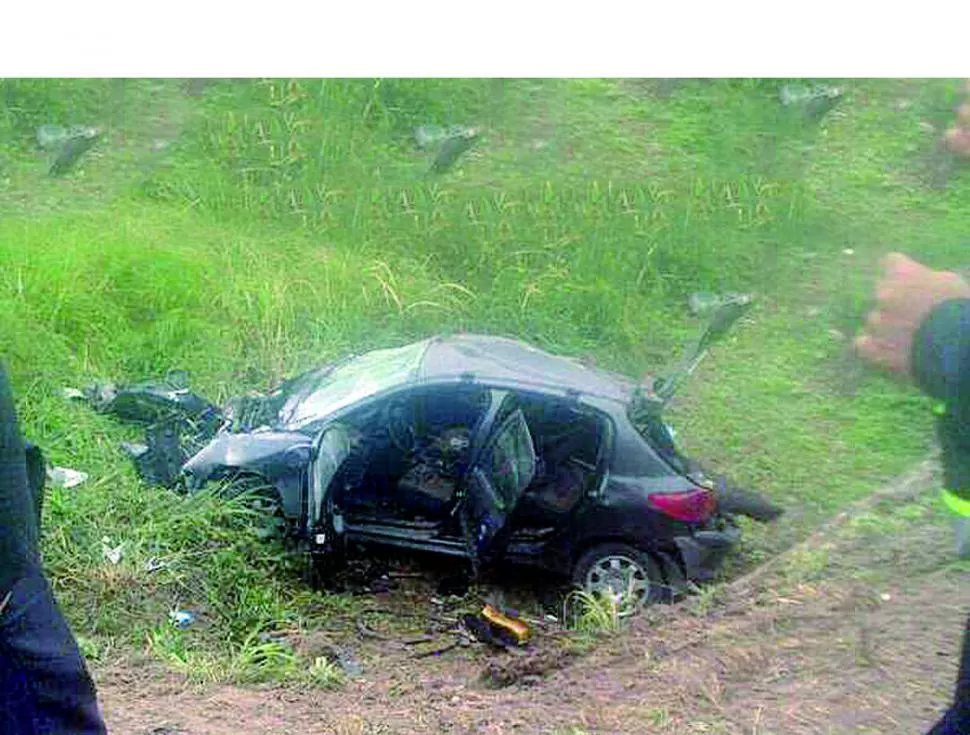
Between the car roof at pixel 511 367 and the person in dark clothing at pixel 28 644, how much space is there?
0.87 metres

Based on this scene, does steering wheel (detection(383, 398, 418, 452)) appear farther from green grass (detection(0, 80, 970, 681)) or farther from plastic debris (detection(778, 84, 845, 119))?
plastic debris (detection(778, 84, 845, 119))

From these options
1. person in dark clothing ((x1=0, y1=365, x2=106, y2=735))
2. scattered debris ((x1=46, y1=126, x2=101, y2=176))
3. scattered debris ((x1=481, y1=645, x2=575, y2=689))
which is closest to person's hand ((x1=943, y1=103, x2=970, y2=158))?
scattered debris ((x1=481, y1=645, x2=575, y2=689))

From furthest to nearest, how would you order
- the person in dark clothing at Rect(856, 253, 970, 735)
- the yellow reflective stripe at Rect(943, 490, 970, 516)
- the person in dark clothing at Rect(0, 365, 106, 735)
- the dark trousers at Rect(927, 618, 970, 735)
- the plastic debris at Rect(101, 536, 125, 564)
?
the plastic debris at Rect(101, 536, 125, 564) < the yellow reflective stripe at Rect(943, 490, 970, 516) < the dark trousers at Rect(927, 618, 970, 735) < the person in dark clothing at Rect(856, 253, 970, 735) < the person in dark clothing at Rect(0, 365, 106, 735)

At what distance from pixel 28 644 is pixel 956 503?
165cm

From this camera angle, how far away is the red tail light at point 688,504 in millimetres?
2953

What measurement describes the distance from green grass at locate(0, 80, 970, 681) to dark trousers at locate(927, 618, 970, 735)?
40 centimetres

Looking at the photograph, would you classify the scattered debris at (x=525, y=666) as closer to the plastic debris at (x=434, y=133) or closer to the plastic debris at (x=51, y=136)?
the plastic debris at (x=434, y=133)

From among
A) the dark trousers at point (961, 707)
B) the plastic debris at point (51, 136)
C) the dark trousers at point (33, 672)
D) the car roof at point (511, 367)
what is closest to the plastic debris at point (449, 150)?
the car roof at point (511, 367)

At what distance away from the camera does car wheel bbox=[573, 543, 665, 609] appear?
117 inches

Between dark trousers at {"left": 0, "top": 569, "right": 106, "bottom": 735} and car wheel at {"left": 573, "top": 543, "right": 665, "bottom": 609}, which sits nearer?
dark trousers at {"left": 0, "top": 569, "right": 106, "bottom": 735}

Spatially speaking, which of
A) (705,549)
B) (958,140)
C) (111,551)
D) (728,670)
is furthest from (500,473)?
A: (958,140)

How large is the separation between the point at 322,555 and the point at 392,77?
→ 93 centimetres
